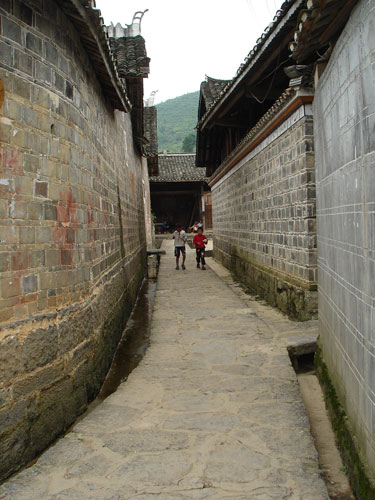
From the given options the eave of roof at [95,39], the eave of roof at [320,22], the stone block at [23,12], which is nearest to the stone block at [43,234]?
the stone block at [23,12]

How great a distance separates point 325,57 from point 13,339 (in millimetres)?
3386

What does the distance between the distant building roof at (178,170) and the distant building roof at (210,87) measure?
1392cm

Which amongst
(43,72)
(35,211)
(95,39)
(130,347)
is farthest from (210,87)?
(35,211)

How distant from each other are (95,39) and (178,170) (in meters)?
25.8

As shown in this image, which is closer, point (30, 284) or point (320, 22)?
point (320, 22)

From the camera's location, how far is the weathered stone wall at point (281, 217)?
5980 millimetres

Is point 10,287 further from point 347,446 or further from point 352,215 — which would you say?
point 347,446

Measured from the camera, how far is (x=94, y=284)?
500 centimetres

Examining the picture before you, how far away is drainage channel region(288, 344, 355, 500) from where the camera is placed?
9.71ft

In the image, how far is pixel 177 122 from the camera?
8231 cm

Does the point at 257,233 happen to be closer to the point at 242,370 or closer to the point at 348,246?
the point at 242,370

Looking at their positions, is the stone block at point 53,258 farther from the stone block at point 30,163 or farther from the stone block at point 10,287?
the stone block at point 30,163

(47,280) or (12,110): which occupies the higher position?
(12,110)

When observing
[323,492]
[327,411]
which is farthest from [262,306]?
[323,492]
